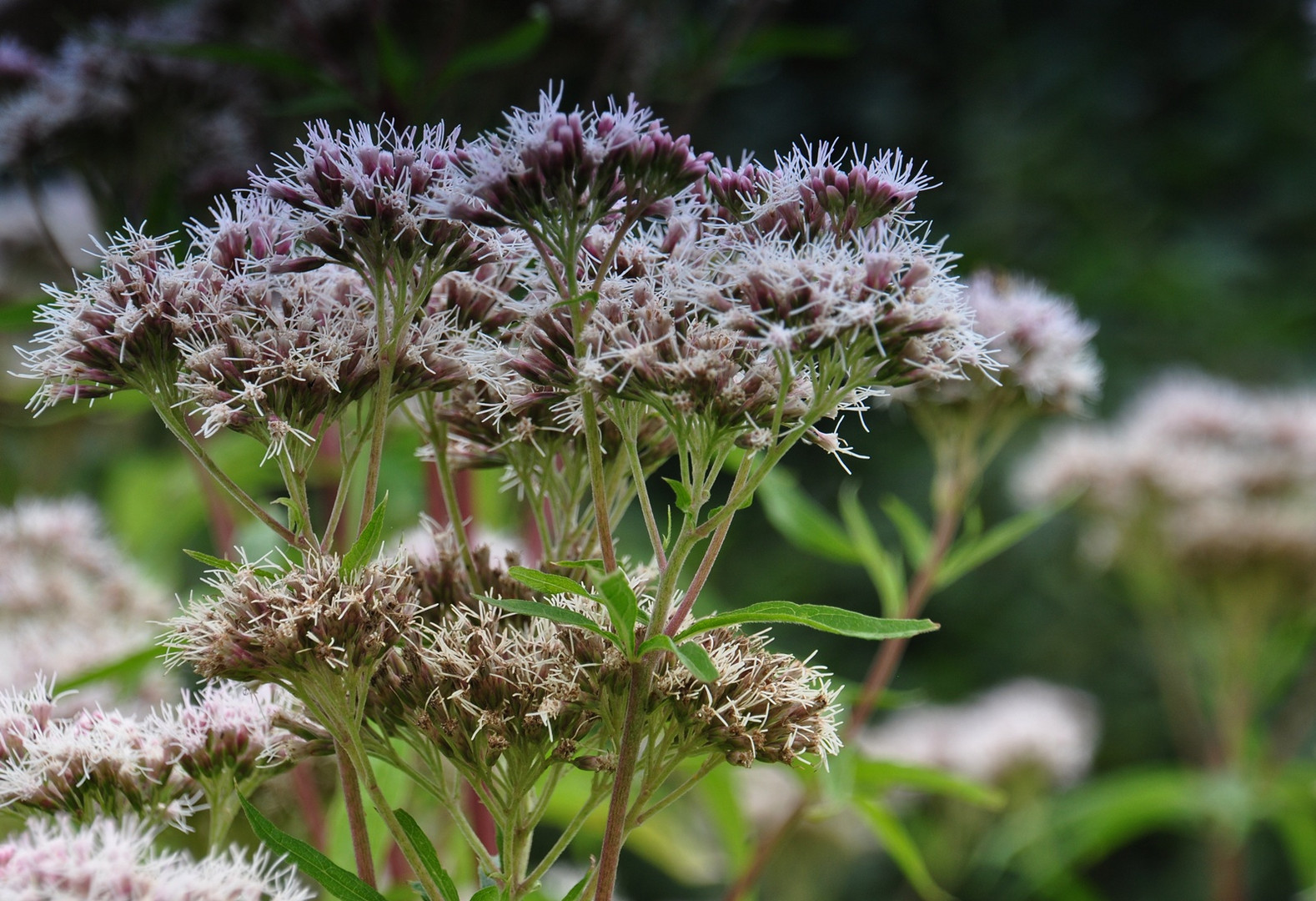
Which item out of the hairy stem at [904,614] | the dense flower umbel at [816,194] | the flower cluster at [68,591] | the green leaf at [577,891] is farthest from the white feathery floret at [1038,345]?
the flower cluster at [68,591]

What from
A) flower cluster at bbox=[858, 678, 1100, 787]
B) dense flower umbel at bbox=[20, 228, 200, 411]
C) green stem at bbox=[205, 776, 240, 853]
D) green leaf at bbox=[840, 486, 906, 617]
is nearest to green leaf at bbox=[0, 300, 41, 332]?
dense flower umbel at bbox=[20, 228, 200, 411]

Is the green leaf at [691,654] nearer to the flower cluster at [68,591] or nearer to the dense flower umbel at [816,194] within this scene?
the dense flower umbel at [816,194]

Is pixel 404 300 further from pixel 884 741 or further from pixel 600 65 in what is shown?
pixel 884 741

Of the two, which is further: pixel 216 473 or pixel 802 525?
pixel 802 525

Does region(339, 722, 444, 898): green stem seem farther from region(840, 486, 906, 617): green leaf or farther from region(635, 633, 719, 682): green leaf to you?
region(840, 486, 906, 617): green leaf

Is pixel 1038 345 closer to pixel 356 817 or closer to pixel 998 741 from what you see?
pixel 356 817

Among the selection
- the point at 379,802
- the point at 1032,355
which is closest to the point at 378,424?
the point at 379,802
